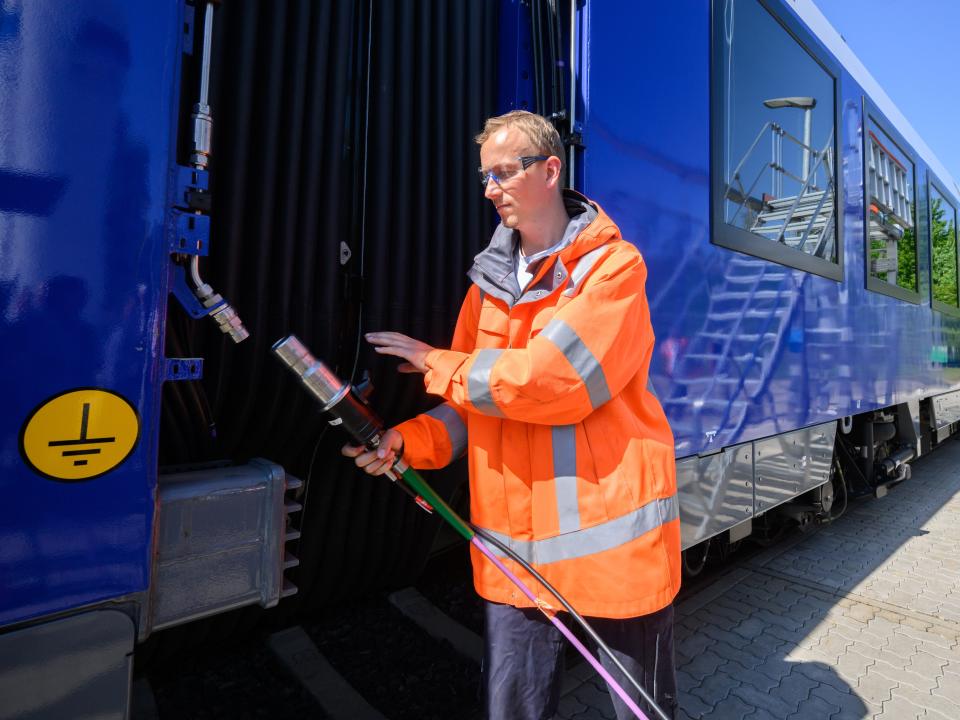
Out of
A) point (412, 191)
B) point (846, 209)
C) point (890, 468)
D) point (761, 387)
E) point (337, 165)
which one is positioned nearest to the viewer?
point (337, 165)

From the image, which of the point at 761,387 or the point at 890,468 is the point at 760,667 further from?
the point at 890,468

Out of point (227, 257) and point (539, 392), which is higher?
point (227, 257)

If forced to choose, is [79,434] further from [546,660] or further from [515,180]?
[546,660]

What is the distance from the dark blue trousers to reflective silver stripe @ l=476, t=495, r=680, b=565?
0.54 feet

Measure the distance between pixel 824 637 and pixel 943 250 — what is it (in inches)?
221

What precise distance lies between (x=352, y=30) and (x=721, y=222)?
162cm

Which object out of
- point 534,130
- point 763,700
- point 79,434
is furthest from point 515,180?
point 763,700

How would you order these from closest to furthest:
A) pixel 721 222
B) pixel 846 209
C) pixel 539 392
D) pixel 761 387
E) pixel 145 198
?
pixel 145 198 < pixel 539 392 < pixel 721 222 < pixel 761 387 < pixel 846 209

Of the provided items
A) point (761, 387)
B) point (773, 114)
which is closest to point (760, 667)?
point (761, 387)

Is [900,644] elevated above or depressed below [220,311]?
below

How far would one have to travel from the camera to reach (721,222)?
246cm

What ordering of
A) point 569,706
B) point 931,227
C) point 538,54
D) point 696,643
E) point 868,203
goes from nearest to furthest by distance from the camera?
Answer: 1. point 538,54
2. point 569,706
3. point 696,643
4. point 868,203
5. point 931,227

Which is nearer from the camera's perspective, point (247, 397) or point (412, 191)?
point (247, 397)

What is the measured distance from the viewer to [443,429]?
154 cm
